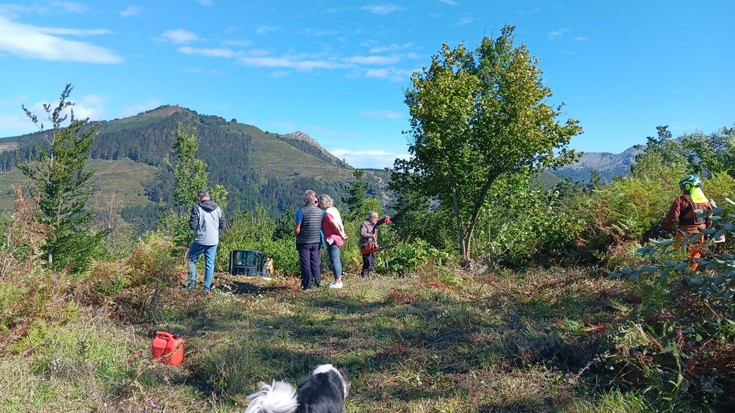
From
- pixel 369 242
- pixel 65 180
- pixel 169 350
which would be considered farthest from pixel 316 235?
pixel 65 180

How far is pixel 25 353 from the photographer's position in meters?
4.75

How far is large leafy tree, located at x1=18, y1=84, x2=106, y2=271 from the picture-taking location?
507 inches

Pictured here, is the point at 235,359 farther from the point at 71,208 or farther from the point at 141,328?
the point at 71,208

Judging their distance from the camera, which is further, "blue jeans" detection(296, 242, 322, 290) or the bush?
"blue jeans" detection(296, 242, 322, 290)

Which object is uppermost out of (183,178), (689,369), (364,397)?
(183,178)

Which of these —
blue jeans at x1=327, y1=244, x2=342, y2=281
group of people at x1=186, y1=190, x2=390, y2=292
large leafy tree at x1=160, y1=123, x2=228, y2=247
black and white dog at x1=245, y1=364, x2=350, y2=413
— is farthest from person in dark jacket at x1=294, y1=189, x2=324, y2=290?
large leafy tree at x1=160, y1=123, x2=228, y2=247

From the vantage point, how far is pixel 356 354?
4.95 metres

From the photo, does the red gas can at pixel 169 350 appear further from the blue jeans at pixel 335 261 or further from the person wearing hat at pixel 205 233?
the blue jeans at pixel 335 261

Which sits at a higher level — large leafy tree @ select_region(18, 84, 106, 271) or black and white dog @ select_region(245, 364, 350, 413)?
large leafy tree @ select_region(18, 84, 106, 271)

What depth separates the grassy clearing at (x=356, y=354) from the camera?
3.85m

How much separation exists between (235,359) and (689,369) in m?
3.74

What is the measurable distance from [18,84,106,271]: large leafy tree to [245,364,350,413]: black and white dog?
11.6m

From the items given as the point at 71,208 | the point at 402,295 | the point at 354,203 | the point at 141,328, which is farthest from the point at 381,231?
the point at 354,203

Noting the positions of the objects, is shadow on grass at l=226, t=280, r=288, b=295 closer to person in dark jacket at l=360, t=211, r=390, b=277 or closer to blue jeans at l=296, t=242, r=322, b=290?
blue jeans at l=296, t=242, r=322, b=290
